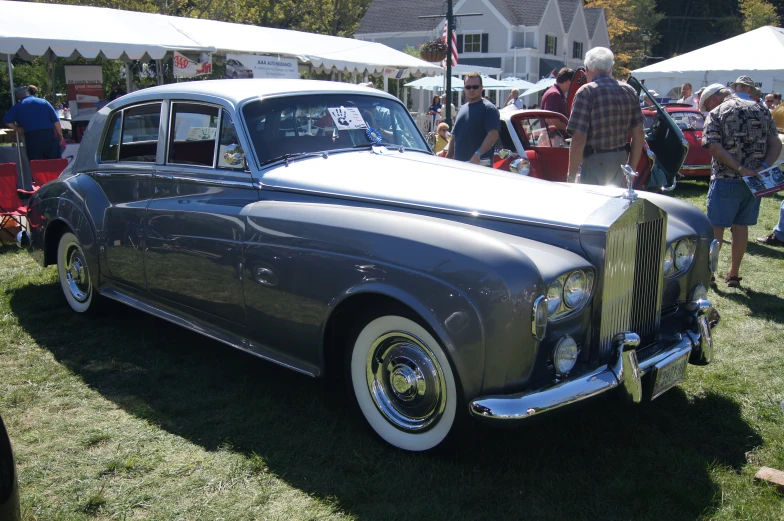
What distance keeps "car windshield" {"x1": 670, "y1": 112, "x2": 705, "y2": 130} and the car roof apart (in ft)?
33.4

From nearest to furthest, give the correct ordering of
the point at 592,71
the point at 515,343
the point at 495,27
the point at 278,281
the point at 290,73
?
the point at 515,343 → the point at 278,281 → the point at 592,71 → the point at 290,73 → the point at 495,27

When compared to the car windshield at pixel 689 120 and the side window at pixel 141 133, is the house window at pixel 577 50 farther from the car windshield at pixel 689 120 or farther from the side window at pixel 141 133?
the side window at pixel 141 133

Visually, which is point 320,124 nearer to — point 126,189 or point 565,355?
point 126,189

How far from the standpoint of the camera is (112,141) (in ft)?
16.1

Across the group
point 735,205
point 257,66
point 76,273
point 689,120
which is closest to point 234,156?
point 76,273

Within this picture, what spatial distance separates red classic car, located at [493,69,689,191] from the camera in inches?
326

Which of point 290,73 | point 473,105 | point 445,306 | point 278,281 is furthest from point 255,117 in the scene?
point 290,73

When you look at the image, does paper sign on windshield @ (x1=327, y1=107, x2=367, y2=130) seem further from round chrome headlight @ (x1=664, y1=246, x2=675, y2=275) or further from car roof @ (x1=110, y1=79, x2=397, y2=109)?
round chrome headlight @ (x1=664, y1=246, x2=675, y2=275)

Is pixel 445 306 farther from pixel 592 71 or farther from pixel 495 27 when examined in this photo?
pixel 495 27

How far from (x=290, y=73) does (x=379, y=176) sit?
11.5 metres

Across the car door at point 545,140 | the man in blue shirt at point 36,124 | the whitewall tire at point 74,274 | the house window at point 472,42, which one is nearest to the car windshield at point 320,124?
the whitewall tire at point 74,274

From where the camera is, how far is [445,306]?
2.79m

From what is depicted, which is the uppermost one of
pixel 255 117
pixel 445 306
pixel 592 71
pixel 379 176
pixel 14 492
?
pixel 592 71

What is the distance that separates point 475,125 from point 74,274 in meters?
3.85
